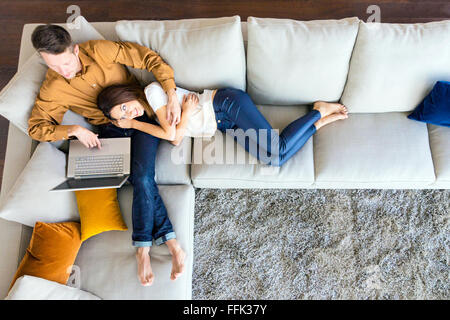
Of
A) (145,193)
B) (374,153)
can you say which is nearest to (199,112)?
(145,193)

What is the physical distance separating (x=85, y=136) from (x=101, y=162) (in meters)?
0.15

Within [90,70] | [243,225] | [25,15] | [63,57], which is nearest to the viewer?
[63,57]

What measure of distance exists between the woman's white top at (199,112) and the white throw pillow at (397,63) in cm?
76

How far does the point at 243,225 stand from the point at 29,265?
1.12 metres

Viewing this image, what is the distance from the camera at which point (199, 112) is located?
1.73 meters

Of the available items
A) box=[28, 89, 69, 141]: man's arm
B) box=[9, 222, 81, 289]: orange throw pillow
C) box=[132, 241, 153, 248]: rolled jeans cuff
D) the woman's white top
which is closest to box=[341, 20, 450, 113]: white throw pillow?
the woman's white top

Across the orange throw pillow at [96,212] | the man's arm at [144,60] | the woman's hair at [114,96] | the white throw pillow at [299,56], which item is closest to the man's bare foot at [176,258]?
the orange throw pillow at [96,212]

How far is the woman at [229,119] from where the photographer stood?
1641mm

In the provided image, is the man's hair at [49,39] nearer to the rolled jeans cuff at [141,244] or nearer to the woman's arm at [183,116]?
the woman's arm at [183,116]

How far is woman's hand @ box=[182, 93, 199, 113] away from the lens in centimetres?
169

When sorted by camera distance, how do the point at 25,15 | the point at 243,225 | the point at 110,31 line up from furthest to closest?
1. the point at 25,15
2. the point at 243,225
3. the point at 110,31
